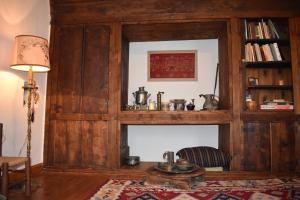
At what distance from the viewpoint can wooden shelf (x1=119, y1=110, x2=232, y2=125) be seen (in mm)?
3053

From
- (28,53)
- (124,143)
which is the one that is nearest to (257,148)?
(124,143)

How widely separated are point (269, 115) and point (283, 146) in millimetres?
410

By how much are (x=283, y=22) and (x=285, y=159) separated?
1.86 m

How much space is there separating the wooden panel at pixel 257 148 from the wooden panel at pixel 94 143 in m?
1.78

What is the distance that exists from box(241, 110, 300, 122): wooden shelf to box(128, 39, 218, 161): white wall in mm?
736

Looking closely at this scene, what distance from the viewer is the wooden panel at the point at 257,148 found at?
2.98 m

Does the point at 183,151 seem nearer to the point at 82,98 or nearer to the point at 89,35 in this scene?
the point at 82,98

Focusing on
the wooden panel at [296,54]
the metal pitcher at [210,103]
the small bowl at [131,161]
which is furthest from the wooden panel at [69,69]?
the wooden panel at [296,54]

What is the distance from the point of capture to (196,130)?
371 cm

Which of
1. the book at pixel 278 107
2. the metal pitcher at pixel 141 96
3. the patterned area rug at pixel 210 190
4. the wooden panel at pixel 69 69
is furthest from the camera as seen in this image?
the metal pitcher at pixel 141 96

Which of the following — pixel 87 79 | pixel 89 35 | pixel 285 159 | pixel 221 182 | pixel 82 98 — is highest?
pixel 89 35

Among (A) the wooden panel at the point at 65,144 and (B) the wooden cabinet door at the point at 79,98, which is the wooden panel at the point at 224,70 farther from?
(A) the wooden panel at the point at 65,144

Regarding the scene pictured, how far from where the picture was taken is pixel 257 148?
2996 millimetres

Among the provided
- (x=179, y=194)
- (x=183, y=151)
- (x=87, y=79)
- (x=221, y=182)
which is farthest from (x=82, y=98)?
(x=221, y=182)
